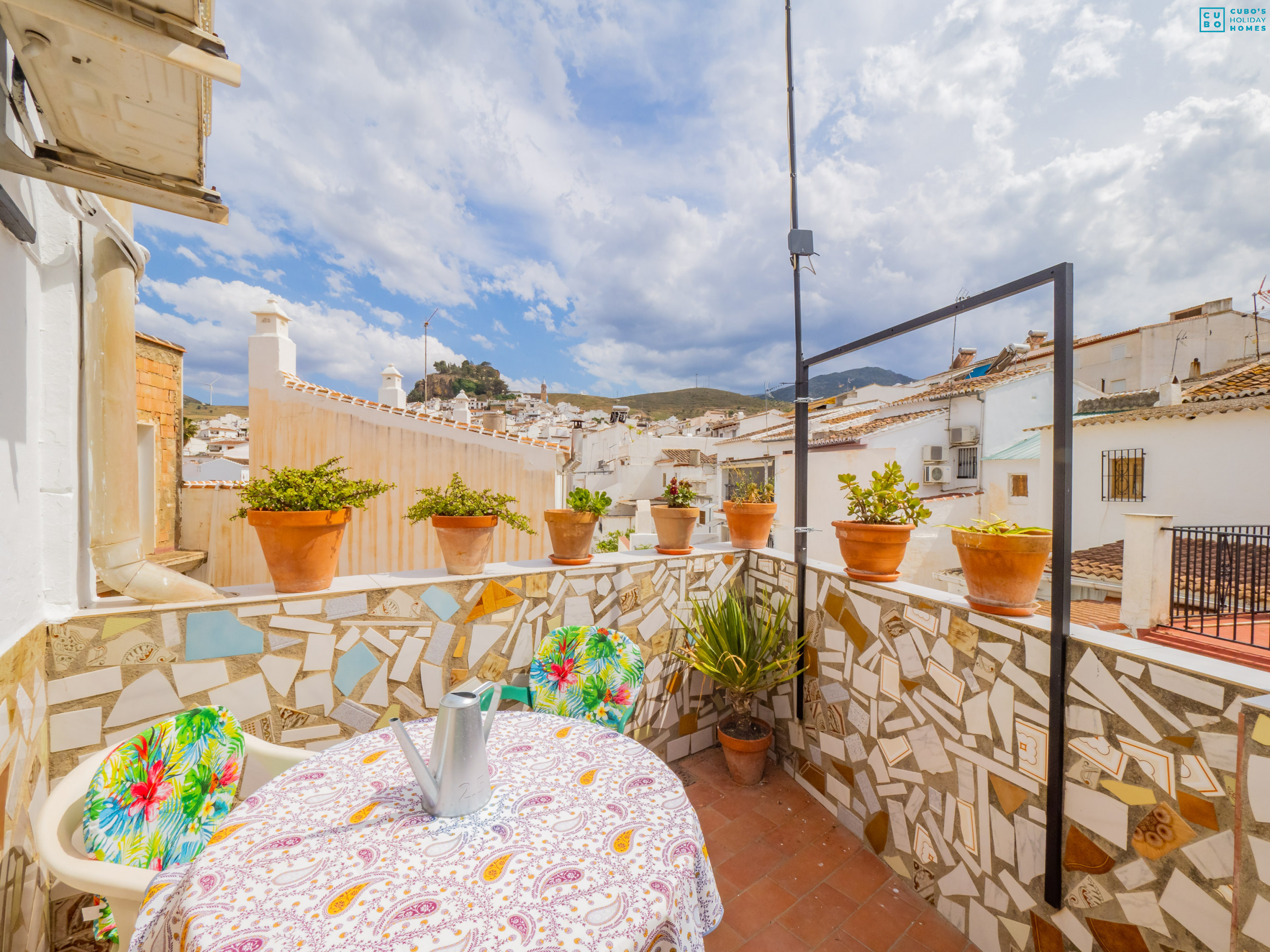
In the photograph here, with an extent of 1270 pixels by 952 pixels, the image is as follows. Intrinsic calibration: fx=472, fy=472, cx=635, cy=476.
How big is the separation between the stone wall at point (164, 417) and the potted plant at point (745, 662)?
6.07m

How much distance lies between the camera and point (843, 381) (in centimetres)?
3638

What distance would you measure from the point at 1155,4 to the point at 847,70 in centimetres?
131

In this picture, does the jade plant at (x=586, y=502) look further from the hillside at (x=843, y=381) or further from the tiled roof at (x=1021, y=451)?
the tiled roof at (x=1021, y=451)

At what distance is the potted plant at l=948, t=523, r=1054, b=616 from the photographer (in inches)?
64.1

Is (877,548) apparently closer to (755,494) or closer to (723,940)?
(755,494)

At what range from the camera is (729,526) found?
3217 millimetres

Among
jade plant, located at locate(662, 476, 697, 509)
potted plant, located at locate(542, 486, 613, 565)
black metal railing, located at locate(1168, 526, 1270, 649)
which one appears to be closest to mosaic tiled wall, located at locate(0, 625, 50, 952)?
potted plant, located at locate(542, 486, 613, 565)

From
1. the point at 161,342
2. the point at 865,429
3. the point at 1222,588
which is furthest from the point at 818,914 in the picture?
the point at 865,429

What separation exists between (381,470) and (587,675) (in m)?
4.18

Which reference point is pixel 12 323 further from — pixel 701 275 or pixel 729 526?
pixel 701 275

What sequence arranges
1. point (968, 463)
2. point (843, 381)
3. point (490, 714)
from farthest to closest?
point (843, 381) < point (968, 463) < point (490, 714)

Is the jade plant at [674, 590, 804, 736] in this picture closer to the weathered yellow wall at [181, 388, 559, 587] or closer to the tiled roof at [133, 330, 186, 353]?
the weathered yellow wall at [181, 388, 559, 587]

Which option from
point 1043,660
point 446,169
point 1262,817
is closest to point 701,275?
point 446,169

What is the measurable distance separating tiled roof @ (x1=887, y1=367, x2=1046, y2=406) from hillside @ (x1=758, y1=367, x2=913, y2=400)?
5.63ft
